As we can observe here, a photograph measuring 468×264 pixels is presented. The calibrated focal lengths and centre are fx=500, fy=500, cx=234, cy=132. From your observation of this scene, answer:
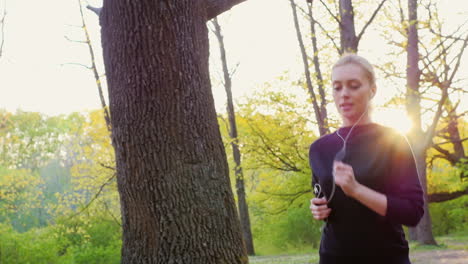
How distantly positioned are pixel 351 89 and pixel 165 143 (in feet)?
5.94

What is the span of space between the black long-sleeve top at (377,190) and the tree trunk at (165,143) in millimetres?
1586

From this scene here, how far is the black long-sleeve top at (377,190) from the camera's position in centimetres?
189

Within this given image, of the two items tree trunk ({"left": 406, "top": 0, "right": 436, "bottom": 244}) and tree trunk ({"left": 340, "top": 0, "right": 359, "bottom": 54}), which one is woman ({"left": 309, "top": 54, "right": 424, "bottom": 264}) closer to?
tree trunk ({"left": 340, "top": 0, "right": 359, "bottom": 54})

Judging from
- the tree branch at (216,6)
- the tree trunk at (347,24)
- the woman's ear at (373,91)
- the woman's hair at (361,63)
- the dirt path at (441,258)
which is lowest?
the dirt path at (441,258)

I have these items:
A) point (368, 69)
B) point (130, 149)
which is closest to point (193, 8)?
point (130, 149)

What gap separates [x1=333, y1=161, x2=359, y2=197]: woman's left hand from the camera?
5.93ft

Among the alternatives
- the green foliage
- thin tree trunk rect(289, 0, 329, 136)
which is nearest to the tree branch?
thin tree trunk rect(289, 0, 329, 136)

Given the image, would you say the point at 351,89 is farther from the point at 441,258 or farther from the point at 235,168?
the point at 235,168

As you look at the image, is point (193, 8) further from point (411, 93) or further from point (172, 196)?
point (411, 93)

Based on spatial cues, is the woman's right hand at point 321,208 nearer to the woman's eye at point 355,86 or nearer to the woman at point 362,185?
the woman at point 362,185

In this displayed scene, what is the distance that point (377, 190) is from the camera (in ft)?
6.36

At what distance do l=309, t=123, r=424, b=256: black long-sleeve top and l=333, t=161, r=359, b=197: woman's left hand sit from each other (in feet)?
0.43

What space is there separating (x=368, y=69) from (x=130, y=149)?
2066 millimetres

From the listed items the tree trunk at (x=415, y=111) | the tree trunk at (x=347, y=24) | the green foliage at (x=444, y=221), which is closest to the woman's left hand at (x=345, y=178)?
the tree trunk at (x=347, y=24)
